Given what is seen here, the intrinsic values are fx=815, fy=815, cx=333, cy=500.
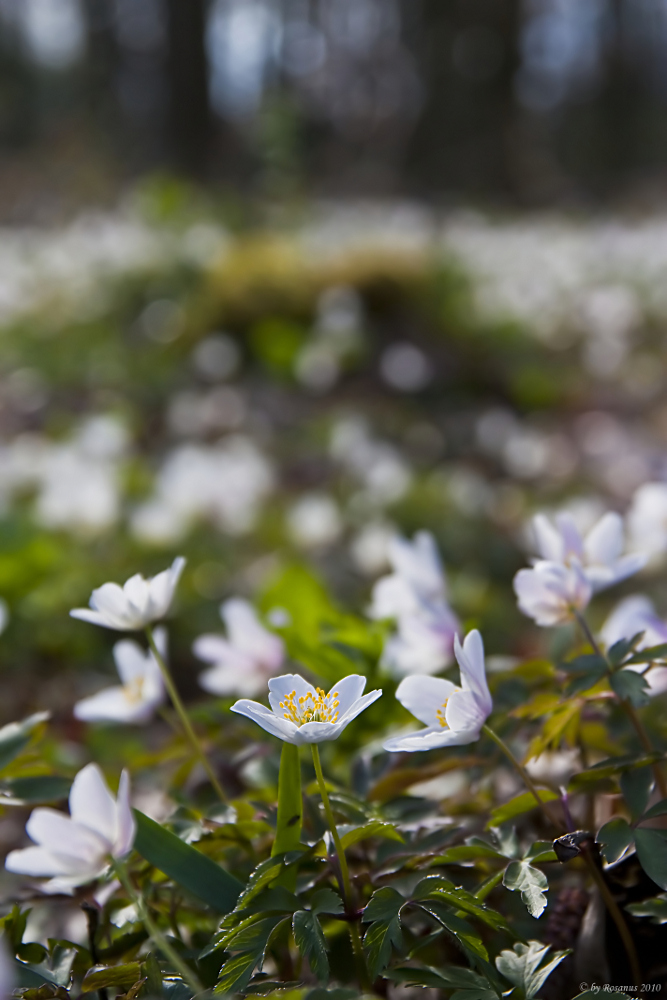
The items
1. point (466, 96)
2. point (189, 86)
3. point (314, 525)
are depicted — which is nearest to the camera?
point (314, 525)

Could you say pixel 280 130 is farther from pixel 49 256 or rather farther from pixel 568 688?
pixel 568 688

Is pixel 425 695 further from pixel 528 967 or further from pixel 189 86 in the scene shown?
pixel 189 86

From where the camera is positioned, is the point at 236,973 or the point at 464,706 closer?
the point at 236,973

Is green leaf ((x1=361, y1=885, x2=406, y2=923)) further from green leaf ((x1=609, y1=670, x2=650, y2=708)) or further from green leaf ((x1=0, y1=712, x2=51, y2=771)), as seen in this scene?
green leaf ((x1=0, y1=712, x2=51, y2=771))

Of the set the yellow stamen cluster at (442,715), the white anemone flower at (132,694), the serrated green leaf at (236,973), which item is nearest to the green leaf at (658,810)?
the yellow stamen cluster at (442,715)

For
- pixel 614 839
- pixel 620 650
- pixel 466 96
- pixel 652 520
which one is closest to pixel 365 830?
pixel 614 839

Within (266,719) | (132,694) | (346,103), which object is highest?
(266,719)
